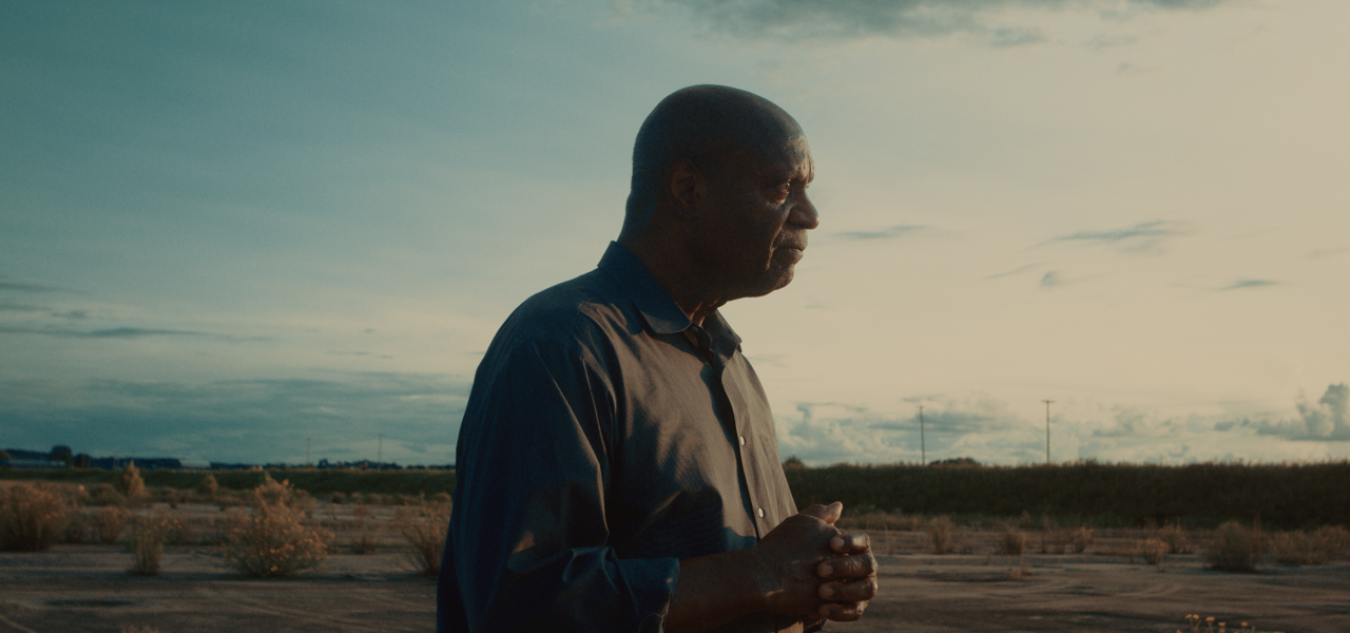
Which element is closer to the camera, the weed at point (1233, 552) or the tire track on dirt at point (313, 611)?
the tire track on dirt at point (313, 611)

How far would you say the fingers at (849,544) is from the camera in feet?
5.41

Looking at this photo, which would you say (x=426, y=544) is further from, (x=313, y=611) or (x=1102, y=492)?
(x=1102, y=492)

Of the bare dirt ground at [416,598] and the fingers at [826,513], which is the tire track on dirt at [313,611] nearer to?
the bare dirt ground at [416,598]

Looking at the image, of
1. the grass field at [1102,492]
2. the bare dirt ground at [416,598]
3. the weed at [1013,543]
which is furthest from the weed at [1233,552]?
the grass field at [1102,492]

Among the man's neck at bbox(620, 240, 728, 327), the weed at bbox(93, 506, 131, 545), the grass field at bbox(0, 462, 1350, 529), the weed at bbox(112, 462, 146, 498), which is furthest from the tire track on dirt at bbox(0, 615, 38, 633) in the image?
the grass field at bbox(0, 462, 1350, 529)

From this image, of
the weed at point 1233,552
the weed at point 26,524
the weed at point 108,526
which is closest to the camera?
the weed at point 26,524

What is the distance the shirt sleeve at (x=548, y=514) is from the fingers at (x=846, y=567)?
0.28m

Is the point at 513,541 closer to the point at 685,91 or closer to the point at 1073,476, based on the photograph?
the point at 685,91

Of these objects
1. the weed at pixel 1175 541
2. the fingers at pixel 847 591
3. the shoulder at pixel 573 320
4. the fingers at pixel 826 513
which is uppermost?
the shoulder at pixel 573 320

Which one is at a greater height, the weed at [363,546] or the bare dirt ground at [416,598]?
the bare dirt ground at [416,598]

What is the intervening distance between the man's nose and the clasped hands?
612 millimetres

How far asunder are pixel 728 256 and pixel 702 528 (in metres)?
0.55

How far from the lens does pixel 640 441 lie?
161cm

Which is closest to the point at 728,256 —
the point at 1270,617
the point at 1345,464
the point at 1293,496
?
the point at 1270,617
